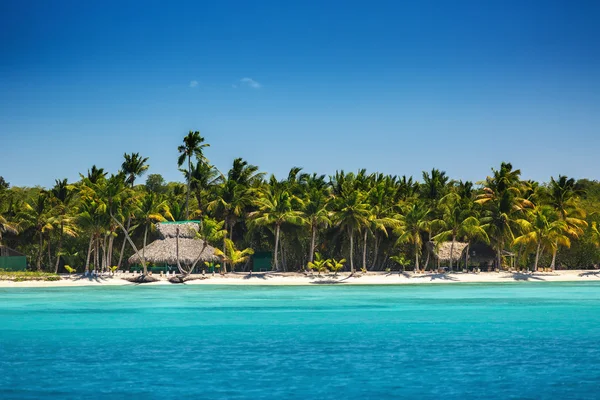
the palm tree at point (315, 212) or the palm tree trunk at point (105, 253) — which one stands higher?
the palm tree at point (315, 212)

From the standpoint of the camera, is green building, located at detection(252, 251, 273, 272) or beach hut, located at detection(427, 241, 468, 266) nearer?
beach hut, located at detection(427, 241, 468, 266)

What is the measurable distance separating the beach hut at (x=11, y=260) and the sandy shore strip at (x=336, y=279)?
6.62 meters

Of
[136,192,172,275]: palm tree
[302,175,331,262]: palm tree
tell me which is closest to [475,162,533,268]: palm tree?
[302,175,331,262]: palm tree

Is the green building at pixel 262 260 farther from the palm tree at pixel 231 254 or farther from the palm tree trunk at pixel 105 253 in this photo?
the palm tree trunk at pixel 105 253

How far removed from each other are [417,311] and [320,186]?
92.6ft

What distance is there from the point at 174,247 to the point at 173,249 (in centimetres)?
19

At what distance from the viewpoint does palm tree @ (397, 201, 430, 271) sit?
54.0 m

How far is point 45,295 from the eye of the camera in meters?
43.6

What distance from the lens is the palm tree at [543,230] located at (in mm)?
53750

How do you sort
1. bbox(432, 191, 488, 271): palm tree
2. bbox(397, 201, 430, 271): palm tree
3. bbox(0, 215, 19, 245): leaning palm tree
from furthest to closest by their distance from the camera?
bbox(0, 215, 19, 245): leaning palm tree < bbox(397, 201, 430, 271): palm tree < bbox(432, 191, 488, 271): palm tree

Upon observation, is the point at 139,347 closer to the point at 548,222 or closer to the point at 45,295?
the point at 45,295

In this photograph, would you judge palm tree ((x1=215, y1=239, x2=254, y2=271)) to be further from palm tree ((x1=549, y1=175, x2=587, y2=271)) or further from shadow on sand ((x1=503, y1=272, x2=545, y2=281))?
palm tree ((x1=549, y1=175, x2=587, y2=271))

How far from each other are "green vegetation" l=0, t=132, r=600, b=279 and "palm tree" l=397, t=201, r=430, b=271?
0.12m

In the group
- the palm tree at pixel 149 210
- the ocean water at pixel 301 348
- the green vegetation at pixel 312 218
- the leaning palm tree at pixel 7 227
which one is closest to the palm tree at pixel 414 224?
the green vegetation at pixel 312 218
